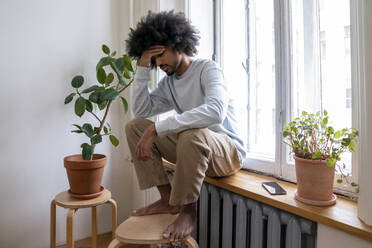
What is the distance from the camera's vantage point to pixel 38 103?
65.2 inches

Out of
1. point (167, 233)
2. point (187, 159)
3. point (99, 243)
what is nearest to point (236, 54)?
point (187, 159)

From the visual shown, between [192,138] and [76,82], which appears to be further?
[76,82]

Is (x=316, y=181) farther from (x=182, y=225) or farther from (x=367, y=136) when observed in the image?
(x=182, y=225)

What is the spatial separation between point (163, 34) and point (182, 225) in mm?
849

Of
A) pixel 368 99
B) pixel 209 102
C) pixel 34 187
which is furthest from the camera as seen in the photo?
pixel 34 187

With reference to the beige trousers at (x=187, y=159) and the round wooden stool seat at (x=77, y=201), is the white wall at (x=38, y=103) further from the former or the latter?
the beige trousers at (x=187, y=159)

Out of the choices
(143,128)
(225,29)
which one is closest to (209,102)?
(143,128)

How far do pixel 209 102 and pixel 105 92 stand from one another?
27.7 inches

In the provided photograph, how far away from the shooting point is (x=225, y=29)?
1655 mm

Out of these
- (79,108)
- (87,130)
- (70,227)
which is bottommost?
(70,227)

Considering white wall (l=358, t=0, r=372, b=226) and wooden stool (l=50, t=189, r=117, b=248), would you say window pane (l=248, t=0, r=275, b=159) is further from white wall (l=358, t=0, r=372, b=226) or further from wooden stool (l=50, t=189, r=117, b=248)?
wooden stool (l=50, t=189, r=117, b=248)

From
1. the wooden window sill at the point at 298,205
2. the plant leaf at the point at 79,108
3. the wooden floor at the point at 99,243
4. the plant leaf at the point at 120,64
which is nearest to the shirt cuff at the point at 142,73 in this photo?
the plant leaf at the point at 120,64

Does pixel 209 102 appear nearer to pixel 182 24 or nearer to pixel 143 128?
pixel 143 128

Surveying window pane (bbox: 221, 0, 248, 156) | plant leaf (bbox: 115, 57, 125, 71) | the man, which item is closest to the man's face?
the man
